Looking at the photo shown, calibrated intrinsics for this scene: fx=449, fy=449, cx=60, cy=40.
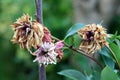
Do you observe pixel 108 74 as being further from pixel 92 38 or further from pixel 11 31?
pixel 11 31

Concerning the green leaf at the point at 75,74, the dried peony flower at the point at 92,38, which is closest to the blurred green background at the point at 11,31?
the green leaf at the point at 75,74

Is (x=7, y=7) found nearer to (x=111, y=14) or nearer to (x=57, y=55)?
(x=111, y=14)

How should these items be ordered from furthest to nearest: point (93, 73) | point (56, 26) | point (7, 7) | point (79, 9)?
point (7, 7), point (56, 26), point (79, 9), point (93, 73)

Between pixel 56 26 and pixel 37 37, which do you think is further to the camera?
pixel 56 26

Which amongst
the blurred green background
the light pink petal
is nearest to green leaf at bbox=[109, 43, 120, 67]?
the light pink petal

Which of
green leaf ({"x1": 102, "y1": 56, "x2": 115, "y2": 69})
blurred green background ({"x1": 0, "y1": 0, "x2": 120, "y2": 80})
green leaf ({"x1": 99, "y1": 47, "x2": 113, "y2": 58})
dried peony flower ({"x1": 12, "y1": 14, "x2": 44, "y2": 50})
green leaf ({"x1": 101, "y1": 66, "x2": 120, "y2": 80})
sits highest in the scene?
blurred green background ({"x1": 0, "y1": 0, "x2": 120, "y2": 80})

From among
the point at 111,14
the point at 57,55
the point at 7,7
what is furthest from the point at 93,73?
the point at 7,7

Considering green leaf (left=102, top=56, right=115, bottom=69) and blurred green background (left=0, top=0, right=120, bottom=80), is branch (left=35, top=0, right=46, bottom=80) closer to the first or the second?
green leaf (left=102, top=56, right=115, bottom=69)
